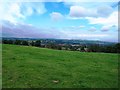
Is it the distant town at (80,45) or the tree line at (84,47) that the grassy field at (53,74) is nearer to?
the distant town at (80,45)

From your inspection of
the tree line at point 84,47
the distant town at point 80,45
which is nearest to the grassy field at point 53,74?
the distant town at point 80,45

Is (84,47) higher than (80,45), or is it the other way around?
(80,45)

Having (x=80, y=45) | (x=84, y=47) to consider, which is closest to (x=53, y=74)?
(x=80, y=45)

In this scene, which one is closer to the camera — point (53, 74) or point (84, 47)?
point (53, 74)

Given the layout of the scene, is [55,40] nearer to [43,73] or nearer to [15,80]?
[43,73]

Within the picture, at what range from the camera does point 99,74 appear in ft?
40.8

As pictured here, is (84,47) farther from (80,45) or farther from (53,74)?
(53,74)

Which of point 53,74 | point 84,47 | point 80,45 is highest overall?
point 80,45

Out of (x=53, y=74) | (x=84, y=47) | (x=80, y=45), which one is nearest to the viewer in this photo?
(x=53, y=74)

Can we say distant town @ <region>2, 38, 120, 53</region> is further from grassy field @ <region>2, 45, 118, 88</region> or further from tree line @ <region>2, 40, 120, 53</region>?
grassy field @ <region>2, 45, 118, 88</region>

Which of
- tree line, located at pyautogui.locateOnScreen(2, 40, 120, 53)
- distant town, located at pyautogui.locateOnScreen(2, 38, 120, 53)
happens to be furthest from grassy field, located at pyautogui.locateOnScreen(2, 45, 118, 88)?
tree line, located at pyautogui.locateOnScreen(2, 40, 120, 53)

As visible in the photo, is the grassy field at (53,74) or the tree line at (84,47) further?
the tree line at (84,47)

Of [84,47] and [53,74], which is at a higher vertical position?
[84,47]

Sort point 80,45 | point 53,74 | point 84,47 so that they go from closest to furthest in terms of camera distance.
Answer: point 53,74 → point 80,45 → point 84,47
